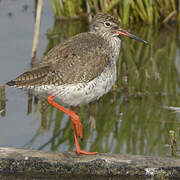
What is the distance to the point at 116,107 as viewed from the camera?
838cm

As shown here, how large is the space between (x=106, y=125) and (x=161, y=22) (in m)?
5.61

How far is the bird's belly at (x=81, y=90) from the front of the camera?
255 inches

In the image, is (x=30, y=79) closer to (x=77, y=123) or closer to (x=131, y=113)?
(x=77, y=123)

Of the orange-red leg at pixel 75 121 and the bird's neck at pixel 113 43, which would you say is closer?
the orange-red leg at pixel 75 121

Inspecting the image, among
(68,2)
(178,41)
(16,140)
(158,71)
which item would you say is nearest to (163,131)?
(16,140)

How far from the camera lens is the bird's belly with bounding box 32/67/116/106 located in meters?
6.46

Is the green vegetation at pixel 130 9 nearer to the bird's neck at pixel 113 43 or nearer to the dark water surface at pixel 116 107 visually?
the dark water surface at pixel 116 107

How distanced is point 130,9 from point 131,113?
4.67m

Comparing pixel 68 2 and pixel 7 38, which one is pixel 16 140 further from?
pixel 68 2

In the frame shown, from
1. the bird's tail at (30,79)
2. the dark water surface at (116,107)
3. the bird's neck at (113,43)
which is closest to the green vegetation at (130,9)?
the dark water surface at (116,107)

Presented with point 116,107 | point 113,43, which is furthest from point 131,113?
point 113,43

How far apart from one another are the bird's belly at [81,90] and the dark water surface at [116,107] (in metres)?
0.75

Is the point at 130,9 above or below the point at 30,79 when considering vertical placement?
above

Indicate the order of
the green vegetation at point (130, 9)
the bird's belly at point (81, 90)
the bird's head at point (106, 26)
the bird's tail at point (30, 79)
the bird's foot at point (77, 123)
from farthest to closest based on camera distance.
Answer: the green vegetation at point (130, 9)
the bird's head at point (106, 26)
the bird's foot at point (77, 123)
the bird's belly at point (81, 90)
the bird's tail at point (30, 79)
